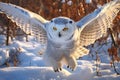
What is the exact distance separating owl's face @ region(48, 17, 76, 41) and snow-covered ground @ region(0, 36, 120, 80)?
36.8 inches

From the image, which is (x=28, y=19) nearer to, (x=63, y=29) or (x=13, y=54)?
(x=63, y=29)

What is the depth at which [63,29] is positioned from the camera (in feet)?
13.5

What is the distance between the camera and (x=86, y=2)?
26.2 feet

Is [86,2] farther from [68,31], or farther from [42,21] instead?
[68,31]

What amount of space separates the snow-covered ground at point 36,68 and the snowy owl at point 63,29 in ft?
0.77

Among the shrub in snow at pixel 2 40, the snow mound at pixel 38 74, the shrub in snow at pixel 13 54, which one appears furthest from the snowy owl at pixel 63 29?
the shrub in snow at pixel 2 40

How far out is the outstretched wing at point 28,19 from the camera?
4910 millimetres

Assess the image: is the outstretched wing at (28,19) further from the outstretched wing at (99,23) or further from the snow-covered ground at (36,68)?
the outstretched wing at (99,23)

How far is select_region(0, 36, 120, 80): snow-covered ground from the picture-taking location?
16.6 feet

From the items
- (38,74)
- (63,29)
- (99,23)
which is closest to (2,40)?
(38,74)

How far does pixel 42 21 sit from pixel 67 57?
58cm

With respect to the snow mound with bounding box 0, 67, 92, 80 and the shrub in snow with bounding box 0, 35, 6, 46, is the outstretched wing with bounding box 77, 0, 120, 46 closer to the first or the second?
the snow mound with bounding box 0, 67, 92, 80

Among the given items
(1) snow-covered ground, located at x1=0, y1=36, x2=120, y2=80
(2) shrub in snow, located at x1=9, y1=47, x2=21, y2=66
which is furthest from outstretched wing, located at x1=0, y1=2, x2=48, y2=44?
(2) shrub in snow, located at x1=9, y1=47, x2=21, y2=66

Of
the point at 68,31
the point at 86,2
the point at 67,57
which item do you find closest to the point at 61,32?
the point at 68,31
